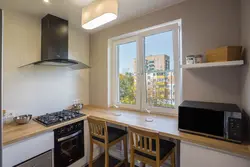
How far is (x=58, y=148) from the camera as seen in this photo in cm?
170

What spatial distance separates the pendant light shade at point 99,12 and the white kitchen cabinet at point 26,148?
57.8 inches

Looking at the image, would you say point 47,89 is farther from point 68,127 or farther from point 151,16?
point 151,16

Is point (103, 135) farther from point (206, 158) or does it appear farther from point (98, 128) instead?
point (206, 158)

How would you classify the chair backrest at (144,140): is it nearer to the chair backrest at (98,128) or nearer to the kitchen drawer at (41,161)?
the chair backrest at (98,128)

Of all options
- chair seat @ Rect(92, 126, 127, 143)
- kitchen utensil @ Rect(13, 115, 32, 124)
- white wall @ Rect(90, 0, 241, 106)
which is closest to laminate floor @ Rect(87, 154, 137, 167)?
chair seat @ Rect(92, 126, 127, 143)

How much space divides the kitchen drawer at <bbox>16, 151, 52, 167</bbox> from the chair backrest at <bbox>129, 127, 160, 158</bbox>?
41.5 inches

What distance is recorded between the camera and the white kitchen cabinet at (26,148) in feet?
4.21

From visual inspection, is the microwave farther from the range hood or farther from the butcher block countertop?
the range hood

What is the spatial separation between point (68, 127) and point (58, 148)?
28cm

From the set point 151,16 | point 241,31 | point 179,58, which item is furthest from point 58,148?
point 241,31

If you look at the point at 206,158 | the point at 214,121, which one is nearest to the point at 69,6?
the point at 214,121

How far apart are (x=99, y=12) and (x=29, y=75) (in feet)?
4.98

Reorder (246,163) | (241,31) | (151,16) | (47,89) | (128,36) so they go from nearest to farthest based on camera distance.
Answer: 1. (246,163)
2. (241,31)
3. (151,16)
4. (47,89)
5. (128,36)

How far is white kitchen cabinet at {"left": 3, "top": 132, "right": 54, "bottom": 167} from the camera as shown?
50.5 inches
